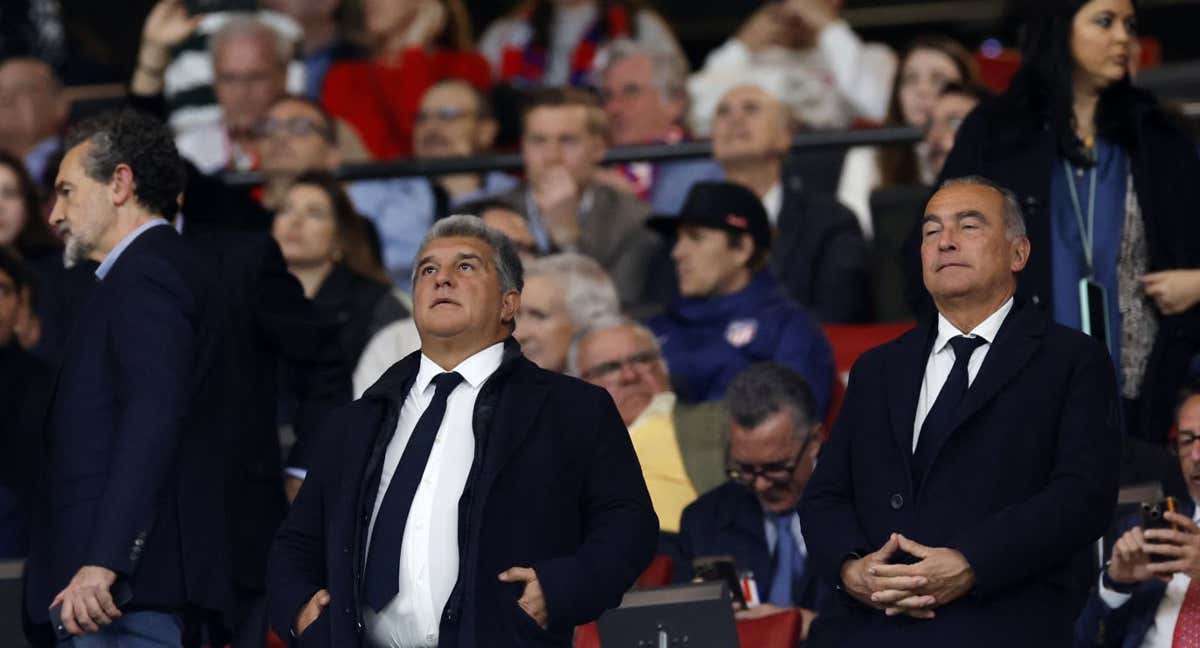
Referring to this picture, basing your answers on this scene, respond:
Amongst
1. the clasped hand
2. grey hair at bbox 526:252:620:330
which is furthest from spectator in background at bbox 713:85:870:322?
the clasped hand

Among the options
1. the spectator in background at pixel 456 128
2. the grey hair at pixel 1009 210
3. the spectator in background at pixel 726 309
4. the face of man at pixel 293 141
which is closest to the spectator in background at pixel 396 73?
the spectator in background at pixel 456 128

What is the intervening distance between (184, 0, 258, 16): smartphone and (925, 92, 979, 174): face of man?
10.9 ft

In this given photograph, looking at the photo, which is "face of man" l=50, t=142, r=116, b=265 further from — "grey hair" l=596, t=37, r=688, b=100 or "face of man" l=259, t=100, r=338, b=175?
"grey hair" l=596, t=37, r=688, b=100

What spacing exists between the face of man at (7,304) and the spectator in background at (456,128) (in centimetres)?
241

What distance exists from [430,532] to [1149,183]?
237cm

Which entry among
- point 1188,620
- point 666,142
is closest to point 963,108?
point 666,142

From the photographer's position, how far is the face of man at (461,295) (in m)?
5.36

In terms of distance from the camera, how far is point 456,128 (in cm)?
1014

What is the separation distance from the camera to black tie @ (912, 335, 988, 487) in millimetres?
5254

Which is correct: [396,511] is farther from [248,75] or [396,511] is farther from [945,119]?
[248,75]

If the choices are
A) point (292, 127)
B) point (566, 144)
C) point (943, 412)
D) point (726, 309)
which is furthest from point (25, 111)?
point (943, 412)

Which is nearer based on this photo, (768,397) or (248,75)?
(768,397)

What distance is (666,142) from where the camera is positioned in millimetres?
9781

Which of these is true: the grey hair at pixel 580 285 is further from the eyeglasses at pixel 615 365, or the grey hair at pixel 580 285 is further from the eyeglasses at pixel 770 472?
the eyeglasses at pixel 770 472
